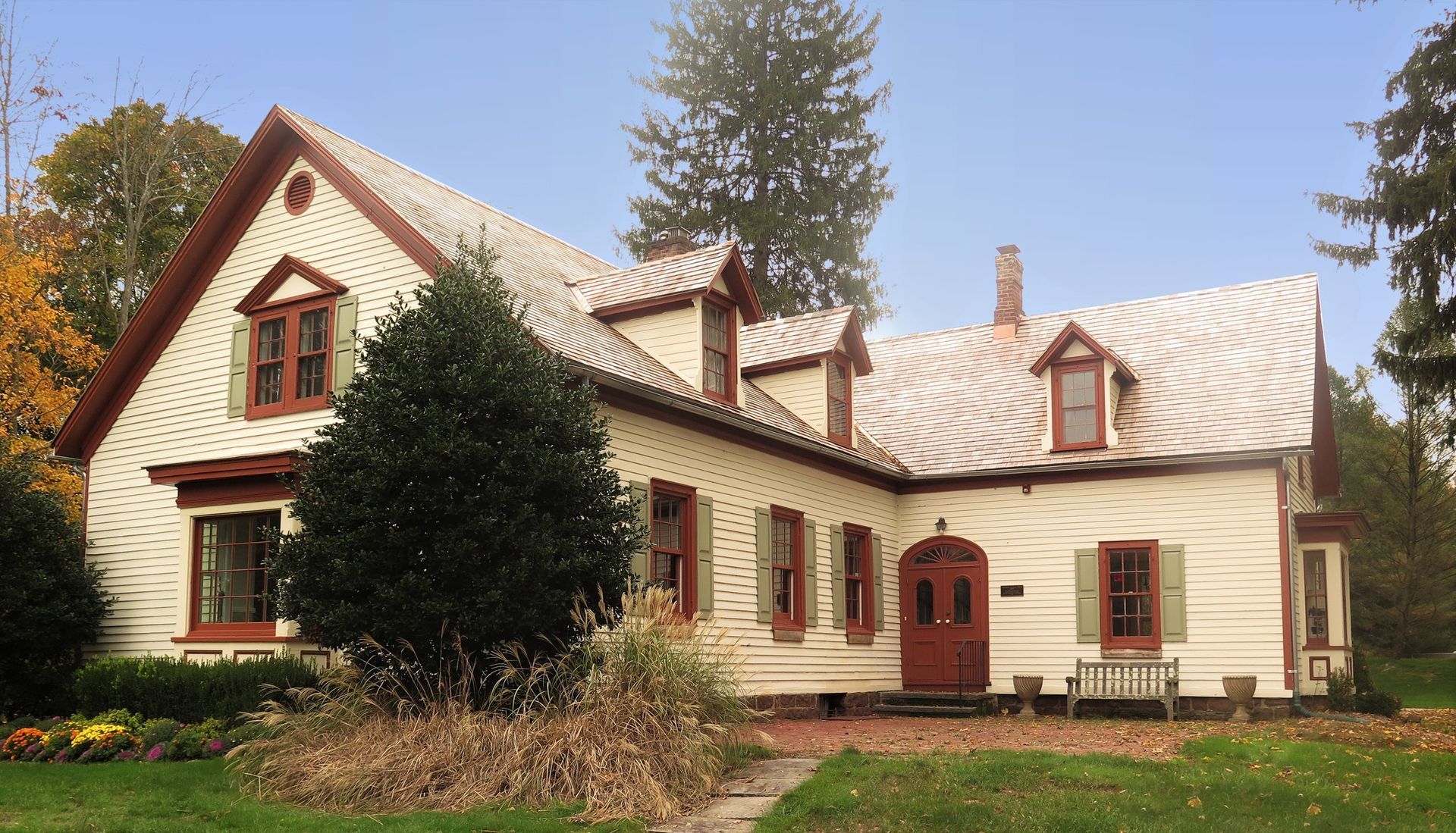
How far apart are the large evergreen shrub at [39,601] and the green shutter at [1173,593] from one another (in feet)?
49.3

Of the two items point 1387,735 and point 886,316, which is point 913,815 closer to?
point 1387,735

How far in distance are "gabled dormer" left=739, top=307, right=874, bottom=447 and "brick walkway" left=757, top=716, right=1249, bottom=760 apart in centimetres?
487

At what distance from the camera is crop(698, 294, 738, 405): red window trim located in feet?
59.0

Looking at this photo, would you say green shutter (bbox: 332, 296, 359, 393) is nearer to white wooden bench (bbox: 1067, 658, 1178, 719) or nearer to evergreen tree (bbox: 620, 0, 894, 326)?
white wooden bench (bbox: 1067, 658, 1178, 719)

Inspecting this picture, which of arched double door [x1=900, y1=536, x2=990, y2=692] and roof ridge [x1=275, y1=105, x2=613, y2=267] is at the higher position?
roof ridge [x1=275, y1=105, x2=613, y2=267]

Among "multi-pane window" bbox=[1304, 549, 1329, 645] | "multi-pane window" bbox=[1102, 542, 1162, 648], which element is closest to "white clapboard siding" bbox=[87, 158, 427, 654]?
"multi-pane window" bbox=[1102, 542, 1162, 648]

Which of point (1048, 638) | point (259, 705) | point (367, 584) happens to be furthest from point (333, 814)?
point (1048, 638)

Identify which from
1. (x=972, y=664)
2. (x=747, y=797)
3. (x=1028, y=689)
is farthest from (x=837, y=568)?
(x=747, y=797)

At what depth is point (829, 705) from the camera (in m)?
19.9

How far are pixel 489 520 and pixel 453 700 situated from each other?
1.57 m

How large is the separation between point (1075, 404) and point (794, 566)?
19.0 ft

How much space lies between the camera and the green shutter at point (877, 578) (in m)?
21.2

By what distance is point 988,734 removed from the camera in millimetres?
15125

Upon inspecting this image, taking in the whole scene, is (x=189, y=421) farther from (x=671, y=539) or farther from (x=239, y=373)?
(x=671, y=539)
